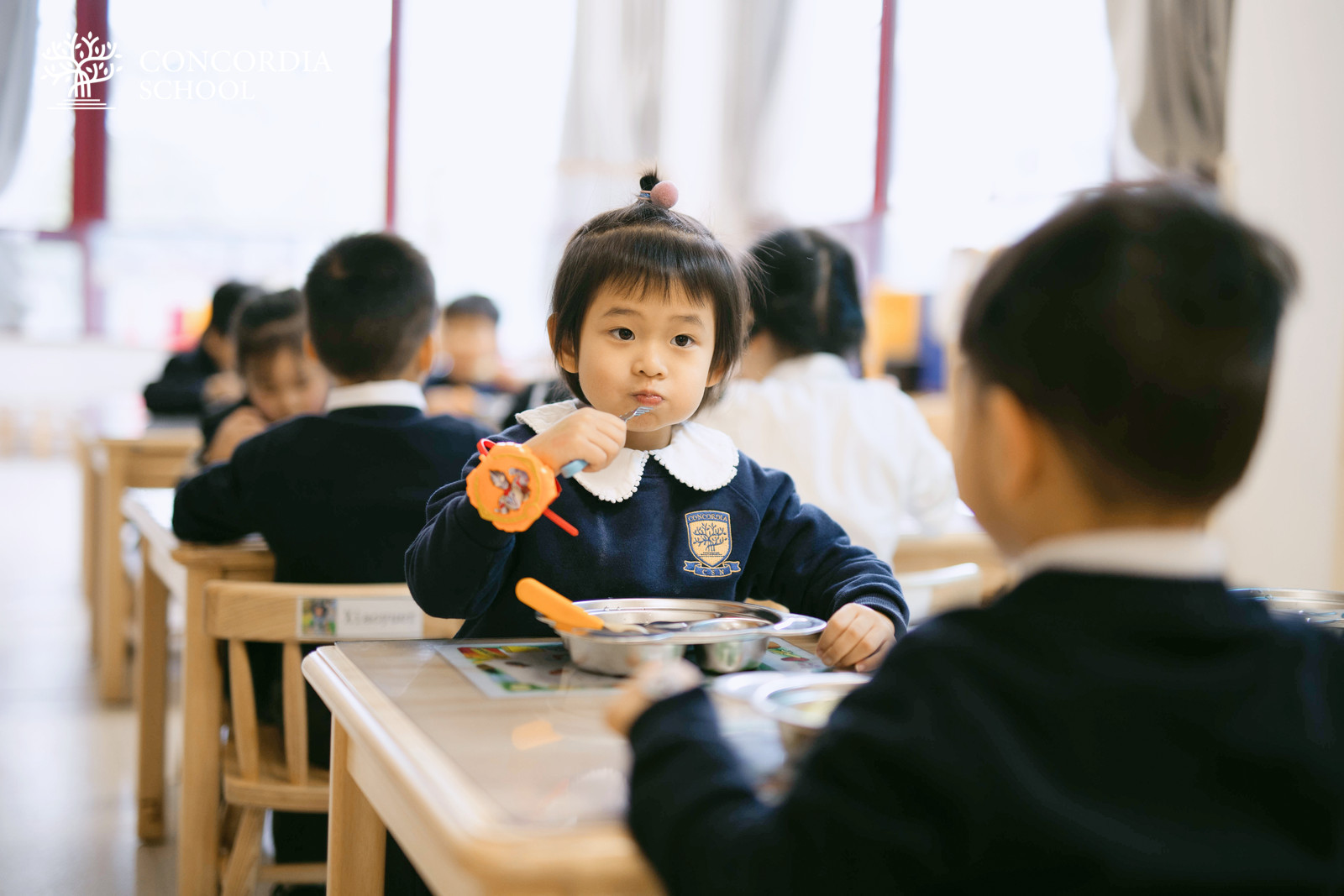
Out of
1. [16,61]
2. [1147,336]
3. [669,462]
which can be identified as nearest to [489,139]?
[16,61]

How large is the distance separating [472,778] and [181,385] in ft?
11.8

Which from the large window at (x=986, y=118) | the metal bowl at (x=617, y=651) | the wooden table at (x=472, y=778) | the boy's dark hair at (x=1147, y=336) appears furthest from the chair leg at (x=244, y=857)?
the large window at (x=986, y=118)

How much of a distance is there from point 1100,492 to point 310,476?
4.40ft

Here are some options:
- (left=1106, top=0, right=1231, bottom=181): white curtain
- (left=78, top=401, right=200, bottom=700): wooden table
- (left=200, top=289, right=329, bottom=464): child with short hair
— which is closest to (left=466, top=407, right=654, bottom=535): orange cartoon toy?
(left=200, top=289, right=329, bottom=464): child with short hair

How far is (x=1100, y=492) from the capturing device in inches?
23.8

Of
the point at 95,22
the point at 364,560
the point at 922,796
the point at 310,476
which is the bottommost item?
the point at 364,560

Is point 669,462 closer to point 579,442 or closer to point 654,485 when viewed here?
point 654,485

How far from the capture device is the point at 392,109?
25.0ft

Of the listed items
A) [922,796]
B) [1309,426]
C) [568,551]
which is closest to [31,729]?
[568,551]

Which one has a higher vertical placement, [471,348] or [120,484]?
[471,348]

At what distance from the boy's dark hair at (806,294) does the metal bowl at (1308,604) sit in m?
1.10

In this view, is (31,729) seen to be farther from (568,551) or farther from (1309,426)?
(1309,426)

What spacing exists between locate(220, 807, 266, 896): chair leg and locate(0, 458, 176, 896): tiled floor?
0.44m

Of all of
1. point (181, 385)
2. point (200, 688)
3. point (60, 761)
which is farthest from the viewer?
point (181, 385)
